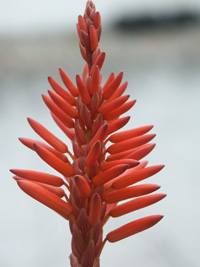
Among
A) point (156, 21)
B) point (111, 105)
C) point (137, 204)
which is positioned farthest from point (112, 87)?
point (156, 21)

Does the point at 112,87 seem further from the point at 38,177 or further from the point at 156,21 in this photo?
the point at 156,21

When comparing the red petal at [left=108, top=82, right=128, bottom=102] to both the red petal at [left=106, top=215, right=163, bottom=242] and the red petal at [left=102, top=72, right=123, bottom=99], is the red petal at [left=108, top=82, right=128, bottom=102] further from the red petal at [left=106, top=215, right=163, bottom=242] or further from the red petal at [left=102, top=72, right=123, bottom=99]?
the red petal at [left=106, top=215, right=163, bottom=242]

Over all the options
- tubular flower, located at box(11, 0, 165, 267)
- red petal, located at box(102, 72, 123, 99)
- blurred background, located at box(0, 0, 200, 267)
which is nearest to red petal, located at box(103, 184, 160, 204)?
tubular flower, located at box(11, 0, 165, 267)

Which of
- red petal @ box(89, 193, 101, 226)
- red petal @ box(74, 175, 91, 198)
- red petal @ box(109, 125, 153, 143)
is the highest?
red petal @ box(109, 125, 153, 143)

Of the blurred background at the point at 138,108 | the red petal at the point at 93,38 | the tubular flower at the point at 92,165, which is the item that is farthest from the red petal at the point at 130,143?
the blurred background at the point at 138,108

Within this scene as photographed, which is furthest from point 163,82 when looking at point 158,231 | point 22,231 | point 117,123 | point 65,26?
point 117,123

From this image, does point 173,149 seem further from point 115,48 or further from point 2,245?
point 2,245
